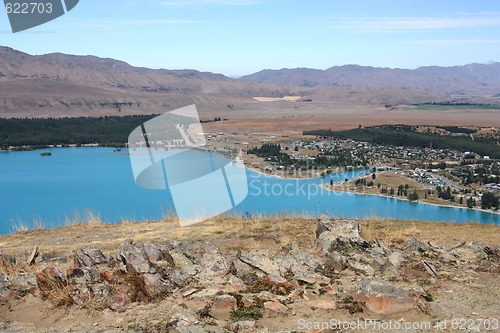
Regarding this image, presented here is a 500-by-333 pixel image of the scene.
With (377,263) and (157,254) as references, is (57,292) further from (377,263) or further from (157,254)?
(377,263)

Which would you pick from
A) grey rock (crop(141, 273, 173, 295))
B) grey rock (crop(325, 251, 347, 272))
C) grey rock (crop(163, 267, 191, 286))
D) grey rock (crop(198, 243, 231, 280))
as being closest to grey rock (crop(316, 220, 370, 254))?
grey rock (crop(325, 251, 347, 272))

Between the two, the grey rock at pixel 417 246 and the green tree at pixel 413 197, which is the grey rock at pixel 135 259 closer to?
the grey rock at pixel 417 246

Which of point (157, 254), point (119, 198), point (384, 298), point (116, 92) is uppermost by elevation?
point (116, 92)

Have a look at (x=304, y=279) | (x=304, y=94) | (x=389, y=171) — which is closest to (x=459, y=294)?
(x=304, y=279)

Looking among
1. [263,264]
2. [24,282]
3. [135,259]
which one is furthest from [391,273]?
[24,282]

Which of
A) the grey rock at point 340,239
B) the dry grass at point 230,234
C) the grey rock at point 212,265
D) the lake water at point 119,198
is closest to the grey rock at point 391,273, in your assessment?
the grey rock at point 340,239
